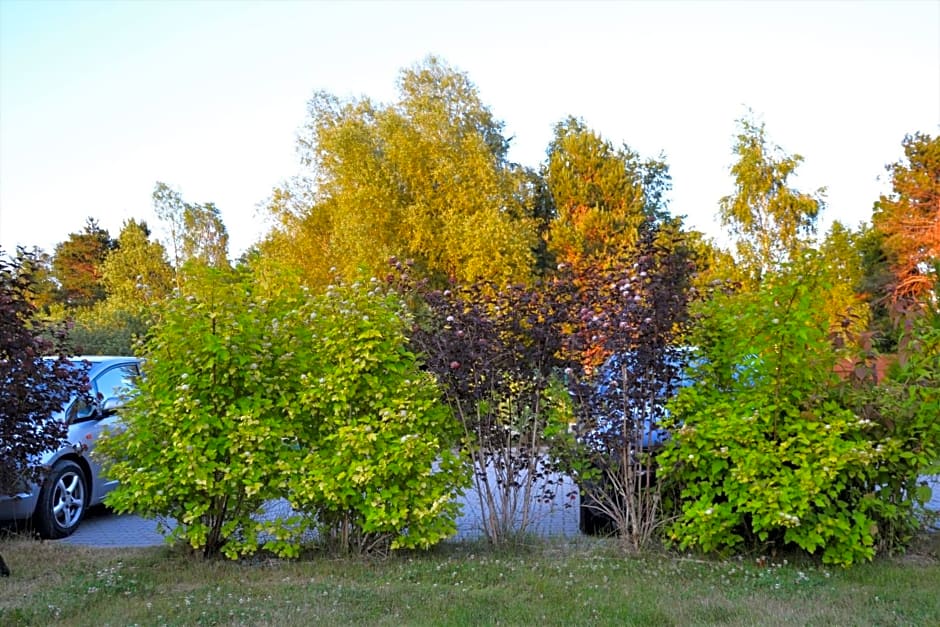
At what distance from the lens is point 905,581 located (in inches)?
216

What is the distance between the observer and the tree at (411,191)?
26.2m

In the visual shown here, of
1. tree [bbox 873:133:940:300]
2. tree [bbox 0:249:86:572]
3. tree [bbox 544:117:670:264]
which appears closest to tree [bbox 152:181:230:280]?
tree [bbox 544:117:670:264]

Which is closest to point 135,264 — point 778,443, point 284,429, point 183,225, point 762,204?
point 183,225

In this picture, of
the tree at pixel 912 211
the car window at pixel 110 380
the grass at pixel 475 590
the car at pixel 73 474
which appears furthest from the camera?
the tree at pixel 912 211

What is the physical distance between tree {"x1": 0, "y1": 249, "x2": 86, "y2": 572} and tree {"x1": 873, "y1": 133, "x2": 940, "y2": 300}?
2934 centimetres

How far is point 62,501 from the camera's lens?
26.4 feet

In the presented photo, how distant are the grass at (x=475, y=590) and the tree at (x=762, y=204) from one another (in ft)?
Result: 54.3

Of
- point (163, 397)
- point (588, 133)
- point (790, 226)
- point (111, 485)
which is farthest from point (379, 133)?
point (163, 397)

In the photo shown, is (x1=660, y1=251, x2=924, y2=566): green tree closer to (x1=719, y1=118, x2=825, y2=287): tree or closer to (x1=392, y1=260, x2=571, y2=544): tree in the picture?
(x1=392, y1=260, x2=571, y2=544): tree

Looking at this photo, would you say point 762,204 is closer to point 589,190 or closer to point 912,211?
point 589,190

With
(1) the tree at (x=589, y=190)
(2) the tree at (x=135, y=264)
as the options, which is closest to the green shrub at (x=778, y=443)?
(1) the tree at (x=589, y=190)

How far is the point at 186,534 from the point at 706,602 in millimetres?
3782

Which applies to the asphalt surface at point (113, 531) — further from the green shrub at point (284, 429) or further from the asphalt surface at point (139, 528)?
the green shrub at point (284, 429)

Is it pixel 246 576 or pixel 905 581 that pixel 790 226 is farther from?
pixel 246 576
